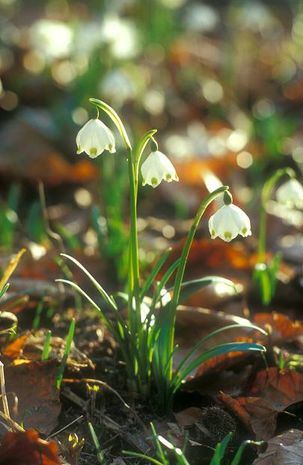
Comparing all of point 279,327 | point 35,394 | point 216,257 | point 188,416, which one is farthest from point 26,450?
point 216,257

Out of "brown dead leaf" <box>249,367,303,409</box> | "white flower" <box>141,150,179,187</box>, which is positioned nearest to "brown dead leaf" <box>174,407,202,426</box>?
"brown dead leaf" <box>249,367,303,409</box>

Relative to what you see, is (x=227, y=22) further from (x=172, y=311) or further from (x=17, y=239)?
(x=172, y=311)

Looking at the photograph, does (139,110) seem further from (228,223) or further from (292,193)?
(228,223)

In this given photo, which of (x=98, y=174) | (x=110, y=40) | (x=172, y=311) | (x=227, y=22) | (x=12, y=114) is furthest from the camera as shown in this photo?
(x=227, y=22)

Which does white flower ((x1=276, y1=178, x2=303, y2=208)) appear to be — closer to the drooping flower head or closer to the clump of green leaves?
the clump of green leaves

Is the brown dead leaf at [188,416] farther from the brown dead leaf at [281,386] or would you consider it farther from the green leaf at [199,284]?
the green leaf at [199,284]

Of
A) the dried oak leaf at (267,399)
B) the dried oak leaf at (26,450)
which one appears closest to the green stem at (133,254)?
the dried oak leaf at (267,399)

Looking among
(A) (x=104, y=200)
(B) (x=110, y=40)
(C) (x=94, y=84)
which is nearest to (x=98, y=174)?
(A) (x=104, y=200)
